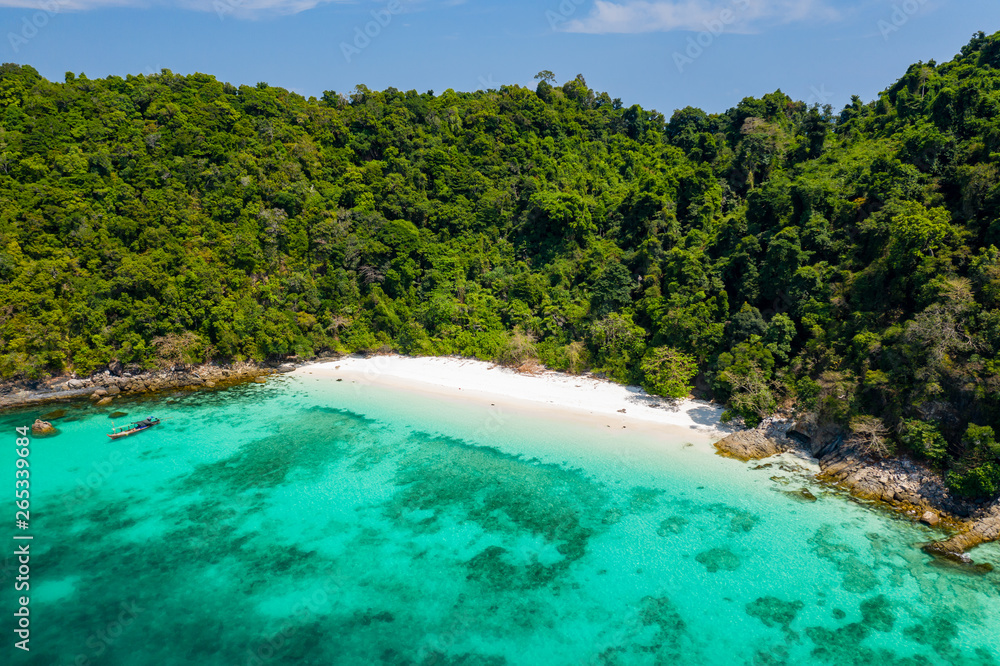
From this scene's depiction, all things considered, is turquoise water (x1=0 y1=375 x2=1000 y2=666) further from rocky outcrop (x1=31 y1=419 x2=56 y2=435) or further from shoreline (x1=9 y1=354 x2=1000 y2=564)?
shoreline (x1=9 y1=354 x2=1000 y2=564)

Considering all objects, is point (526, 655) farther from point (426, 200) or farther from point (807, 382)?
point (426, 200)

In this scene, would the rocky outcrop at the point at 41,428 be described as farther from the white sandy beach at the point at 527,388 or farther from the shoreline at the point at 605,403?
the white sandy beach at the point at 527,388

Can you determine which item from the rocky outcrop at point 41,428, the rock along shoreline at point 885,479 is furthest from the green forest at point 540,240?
the rocky outcrop at point 41,428

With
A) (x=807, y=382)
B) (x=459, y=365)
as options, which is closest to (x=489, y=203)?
(x=459, y=365)

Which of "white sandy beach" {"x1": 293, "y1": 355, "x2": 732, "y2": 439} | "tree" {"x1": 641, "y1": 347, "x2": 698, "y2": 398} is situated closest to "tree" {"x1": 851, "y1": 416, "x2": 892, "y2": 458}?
"white sandy beach" {"x1": 293, "y1": 355, "x2": 732, "y2": 439}

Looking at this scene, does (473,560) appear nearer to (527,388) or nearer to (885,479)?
(527,388)

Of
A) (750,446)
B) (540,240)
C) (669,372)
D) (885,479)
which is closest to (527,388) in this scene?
(669,372)
